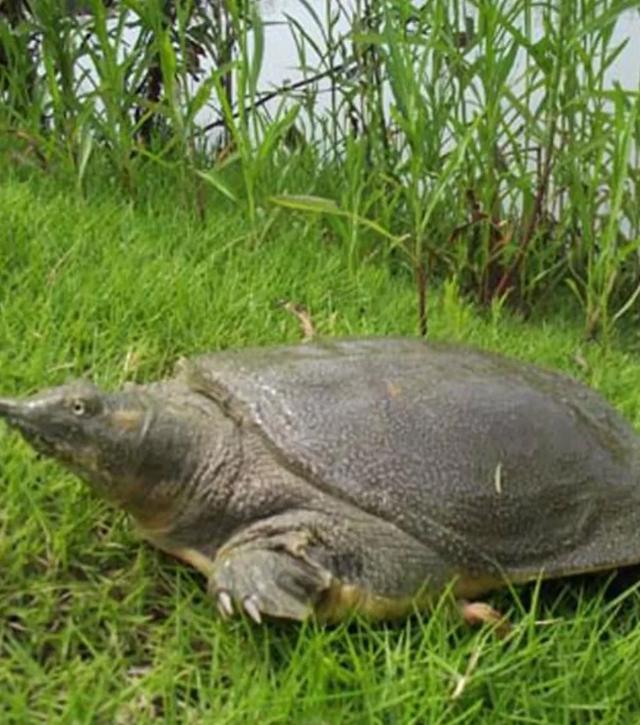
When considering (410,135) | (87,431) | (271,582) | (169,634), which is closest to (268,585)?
(271,582)

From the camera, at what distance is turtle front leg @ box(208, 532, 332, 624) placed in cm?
137

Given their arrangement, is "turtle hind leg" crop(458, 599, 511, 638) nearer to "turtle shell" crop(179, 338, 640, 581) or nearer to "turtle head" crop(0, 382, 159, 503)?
"turtle shell" crop(179, 338, 640, 581)

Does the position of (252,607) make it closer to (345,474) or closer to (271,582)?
(271,582)

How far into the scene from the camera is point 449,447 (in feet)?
5.12

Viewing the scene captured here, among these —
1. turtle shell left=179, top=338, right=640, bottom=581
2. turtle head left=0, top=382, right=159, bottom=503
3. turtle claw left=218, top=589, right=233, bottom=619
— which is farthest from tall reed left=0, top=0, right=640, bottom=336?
turtle claw left=218, top=589, right=233, bottom=619

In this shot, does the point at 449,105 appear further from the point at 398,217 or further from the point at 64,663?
the point at 64,663

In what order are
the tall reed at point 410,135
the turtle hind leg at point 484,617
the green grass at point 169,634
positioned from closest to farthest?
1. the green grass at point 169,634
2. the turtle hind leg at point 484,617
3. the tall reed at point 410,135

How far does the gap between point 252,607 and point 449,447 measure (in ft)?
1.04

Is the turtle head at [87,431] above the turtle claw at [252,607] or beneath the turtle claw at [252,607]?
above

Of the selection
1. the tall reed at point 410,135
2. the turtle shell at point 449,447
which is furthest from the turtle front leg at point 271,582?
the tall reed at point 410,135

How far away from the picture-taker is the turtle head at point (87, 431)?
144 cm

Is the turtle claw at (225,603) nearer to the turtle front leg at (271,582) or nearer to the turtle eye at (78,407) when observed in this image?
the turtle front leg at (271,582)

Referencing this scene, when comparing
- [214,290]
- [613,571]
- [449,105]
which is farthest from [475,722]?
[449,105]

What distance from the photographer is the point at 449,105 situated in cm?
266
